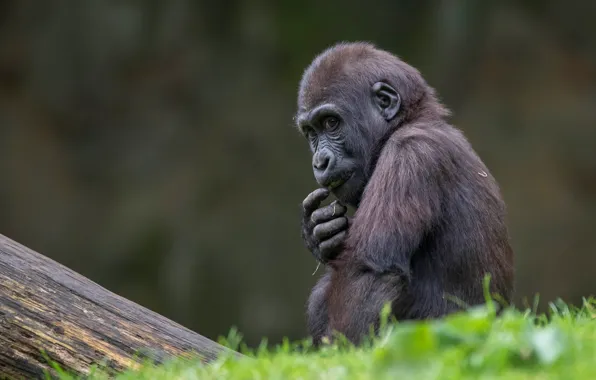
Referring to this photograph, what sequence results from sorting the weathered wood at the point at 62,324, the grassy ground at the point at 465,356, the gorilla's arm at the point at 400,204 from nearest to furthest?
the grassy ground at the point at 465,356
the weathered wood at the point at 62,324
the gorilla's arm at the point at 400,204

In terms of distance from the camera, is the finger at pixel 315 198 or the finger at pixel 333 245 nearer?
the finger at pixel 333 245

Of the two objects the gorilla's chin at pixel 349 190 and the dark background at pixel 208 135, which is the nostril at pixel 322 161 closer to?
the gorilla's chin at pixel 349 190

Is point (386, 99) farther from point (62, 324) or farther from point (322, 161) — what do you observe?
point (62, 324)

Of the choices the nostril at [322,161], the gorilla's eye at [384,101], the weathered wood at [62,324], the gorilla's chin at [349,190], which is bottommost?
the weathered wood at [62,324]

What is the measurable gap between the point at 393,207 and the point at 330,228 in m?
0.62

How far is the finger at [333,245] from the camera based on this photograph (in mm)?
5578

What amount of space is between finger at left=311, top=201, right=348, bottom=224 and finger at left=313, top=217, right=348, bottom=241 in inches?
3.2

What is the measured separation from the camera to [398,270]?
5.15 meters

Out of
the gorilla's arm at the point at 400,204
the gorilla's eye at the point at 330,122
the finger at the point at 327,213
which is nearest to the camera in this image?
the gorilla's arm at the point at 400,204

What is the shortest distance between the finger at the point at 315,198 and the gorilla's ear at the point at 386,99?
2.18 feet

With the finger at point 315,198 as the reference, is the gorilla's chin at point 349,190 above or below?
above

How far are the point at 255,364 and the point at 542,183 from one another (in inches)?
363

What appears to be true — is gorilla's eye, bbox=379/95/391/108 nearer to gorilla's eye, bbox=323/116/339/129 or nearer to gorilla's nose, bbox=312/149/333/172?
gorilla's eye, bbox=323/116/339/129

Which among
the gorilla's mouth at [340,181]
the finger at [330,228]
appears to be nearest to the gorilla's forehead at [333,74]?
the gorilla's mouth at [340,181]
